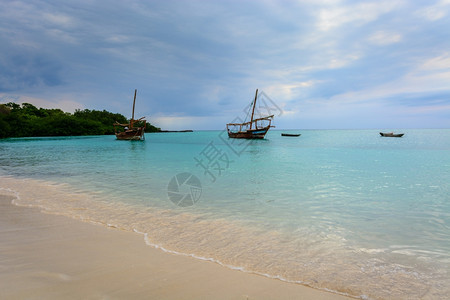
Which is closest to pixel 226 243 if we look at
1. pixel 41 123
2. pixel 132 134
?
pixel 132 134

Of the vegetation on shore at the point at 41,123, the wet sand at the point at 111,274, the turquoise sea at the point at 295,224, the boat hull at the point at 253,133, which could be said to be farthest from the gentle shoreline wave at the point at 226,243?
the vegetation on shore at the point at 41,123

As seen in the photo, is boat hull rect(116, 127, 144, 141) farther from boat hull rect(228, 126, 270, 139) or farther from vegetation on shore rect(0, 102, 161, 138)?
vegetation on shore rect(0, 102, 161, 138)

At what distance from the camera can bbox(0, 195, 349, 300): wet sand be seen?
8.20 ft

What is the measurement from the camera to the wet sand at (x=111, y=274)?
8.20ft

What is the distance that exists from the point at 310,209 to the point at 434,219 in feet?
9.48

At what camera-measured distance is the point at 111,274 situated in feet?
9.34

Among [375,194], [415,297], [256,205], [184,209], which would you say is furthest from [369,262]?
[375,194]

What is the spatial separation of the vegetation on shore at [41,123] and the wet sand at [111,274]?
9585cm

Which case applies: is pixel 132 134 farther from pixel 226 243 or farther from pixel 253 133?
pixel 226 243

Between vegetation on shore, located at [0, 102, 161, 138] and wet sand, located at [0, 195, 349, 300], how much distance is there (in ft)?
314

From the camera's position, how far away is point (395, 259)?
3758mm

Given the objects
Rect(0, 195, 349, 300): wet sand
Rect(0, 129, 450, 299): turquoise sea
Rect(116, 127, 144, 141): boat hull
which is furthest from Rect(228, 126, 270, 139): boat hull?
Rect(0, 195, 349, 300): wet sand

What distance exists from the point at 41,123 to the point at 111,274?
117 meters

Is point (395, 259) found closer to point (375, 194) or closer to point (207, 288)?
point (207, 288)
